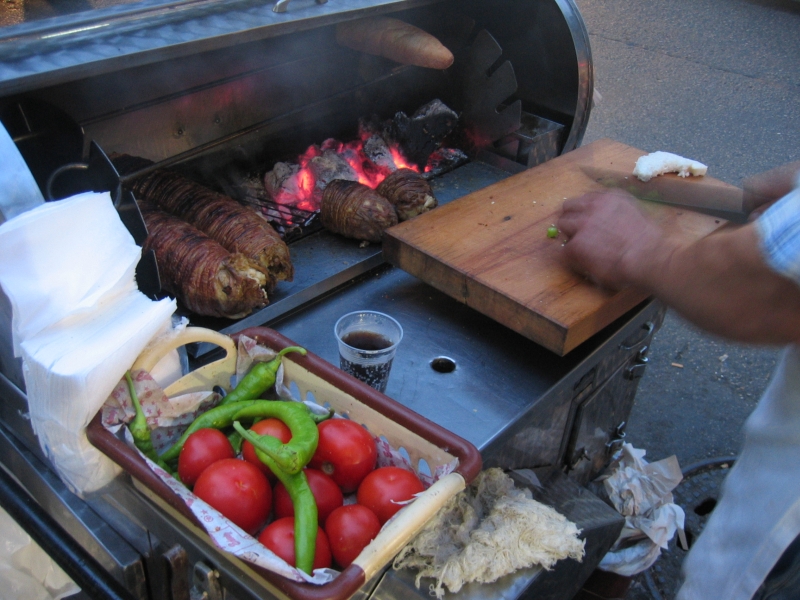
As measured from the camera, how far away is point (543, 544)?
5.66 feet

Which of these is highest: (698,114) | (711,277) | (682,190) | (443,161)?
(711,277)

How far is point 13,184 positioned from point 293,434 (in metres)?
0.90

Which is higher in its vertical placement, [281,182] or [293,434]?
[293,434]

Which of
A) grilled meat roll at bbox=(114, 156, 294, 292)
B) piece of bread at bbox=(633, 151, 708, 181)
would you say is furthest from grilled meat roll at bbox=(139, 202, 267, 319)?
piece of bread at bbox=(633, 151, 708, 181)

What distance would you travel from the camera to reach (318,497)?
1533 mm

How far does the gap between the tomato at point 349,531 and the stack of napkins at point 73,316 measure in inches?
23.0

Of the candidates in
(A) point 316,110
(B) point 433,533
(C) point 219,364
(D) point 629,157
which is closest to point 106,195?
(C) point 219,364

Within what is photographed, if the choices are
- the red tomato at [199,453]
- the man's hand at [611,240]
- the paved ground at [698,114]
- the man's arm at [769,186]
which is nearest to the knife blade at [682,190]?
the man's arm at [769,186]

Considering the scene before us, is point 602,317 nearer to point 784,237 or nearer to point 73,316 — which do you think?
point 784,237

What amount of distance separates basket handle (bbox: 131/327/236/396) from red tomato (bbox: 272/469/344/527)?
0.40 meters

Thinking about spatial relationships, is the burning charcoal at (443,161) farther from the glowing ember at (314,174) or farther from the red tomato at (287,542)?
the red tomato at (287,542)

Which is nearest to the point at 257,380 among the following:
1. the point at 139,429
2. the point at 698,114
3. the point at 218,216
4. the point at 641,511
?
the point at 139,429

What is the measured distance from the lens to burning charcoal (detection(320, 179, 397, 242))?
101 inches

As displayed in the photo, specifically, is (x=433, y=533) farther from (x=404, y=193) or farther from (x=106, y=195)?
(x=404, y=193)
